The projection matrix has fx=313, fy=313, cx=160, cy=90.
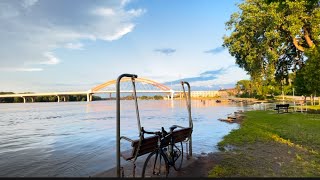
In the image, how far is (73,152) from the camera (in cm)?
1460

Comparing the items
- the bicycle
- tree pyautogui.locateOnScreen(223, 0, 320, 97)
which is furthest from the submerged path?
tree pyautogui.locateOnScreen(223, 0, 320, 97)

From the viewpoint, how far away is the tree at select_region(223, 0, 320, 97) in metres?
30.1

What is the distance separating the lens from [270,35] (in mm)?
30562

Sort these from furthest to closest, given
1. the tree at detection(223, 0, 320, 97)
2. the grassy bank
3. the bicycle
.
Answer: the tree at detection(223, 0, 320, 97) < the grassy bank < the bicycle

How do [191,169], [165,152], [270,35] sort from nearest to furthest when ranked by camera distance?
1. [165,152]
2. [191,169]
3. [270,35]

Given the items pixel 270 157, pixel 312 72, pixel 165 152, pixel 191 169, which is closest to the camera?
pixel 165 152

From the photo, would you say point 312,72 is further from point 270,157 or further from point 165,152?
point 165,152

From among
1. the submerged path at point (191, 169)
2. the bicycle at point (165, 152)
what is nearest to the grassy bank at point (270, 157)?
the submerged path at point (191, 169)

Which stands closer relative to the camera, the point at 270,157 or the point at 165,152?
the point at 165,152

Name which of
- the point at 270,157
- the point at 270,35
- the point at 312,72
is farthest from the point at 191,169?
the point at 312,72

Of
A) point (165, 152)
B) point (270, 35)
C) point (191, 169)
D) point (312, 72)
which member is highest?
point (270, 35)

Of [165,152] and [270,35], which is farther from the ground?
[270,35]

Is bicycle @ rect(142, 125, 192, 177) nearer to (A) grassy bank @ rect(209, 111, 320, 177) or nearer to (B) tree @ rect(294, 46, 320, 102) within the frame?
(A) grassy bank @ rect(209, 111, 320, 177)

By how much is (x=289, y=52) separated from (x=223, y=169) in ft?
109
